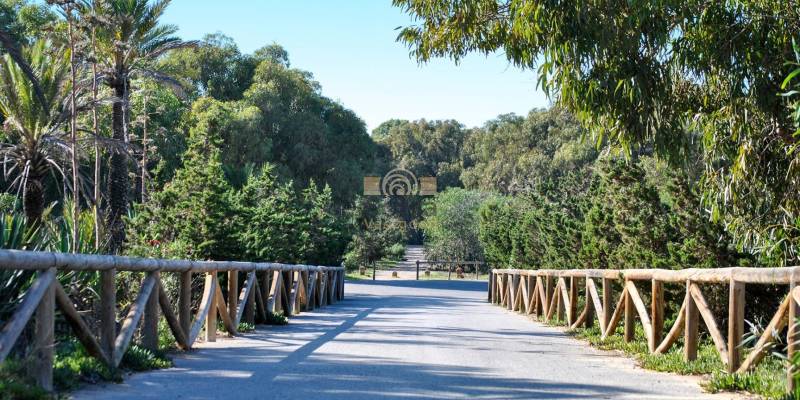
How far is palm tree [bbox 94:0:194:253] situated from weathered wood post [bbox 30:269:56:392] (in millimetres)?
19340

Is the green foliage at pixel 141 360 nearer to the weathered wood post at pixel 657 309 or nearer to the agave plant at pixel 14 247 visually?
the agave plant at pixel 14 247

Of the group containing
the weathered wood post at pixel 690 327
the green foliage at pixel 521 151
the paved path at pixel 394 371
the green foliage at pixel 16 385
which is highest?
the green foliage at pixel 521 151

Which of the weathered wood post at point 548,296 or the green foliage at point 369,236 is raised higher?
the green foliage at point 369,236

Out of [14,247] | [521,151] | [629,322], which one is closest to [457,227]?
[521,151]

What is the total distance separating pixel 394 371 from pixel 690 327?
10.1 ft

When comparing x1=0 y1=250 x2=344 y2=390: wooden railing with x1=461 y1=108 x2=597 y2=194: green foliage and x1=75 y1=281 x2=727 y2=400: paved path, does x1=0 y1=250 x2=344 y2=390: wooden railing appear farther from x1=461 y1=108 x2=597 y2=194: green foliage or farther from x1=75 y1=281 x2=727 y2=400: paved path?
x1=461 y1=108 x2=597 y2=194: green foliage

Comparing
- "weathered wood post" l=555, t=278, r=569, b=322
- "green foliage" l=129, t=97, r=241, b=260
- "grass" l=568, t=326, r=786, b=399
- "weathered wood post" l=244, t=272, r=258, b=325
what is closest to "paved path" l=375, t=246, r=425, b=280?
"green foliage" l=129, t=97, r=241, b=260

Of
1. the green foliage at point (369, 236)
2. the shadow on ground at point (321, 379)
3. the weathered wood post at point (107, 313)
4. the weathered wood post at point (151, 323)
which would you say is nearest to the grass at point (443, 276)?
the green foliage at point (369, 236)

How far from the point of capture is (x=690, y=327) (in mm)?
9891

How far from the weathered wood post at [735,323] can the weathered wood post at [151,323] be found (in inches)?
210

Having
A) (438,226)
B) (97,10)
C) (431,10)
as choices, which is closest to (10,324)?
(431,10)

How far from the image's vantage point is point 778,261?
469 inches

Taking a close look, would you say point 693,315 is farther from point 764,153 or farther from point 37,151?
point 37,151

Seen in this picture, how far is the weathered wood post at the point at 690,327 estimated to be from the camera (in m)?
9.86
